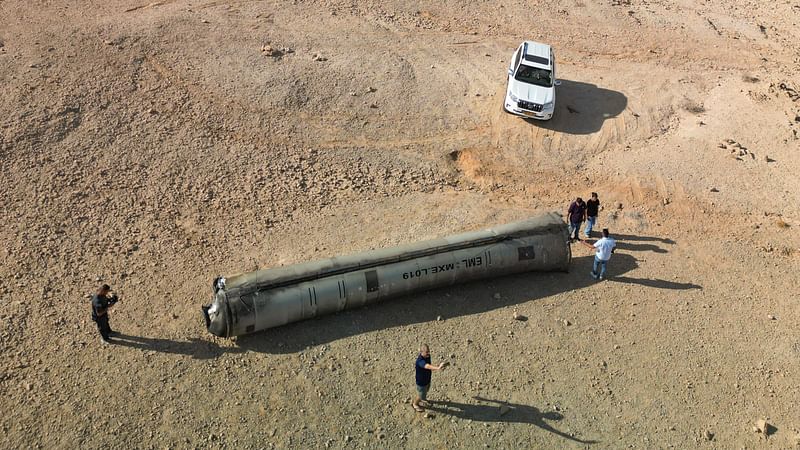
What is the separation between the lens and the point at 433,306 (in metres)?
13.8

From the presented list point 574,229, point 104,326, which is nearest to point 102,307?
point 104,326

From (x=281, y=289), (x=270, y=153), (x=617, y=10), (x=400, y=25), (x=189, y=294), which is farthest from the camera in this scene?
(x=617, y=10)

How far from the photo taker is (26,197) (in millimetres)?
15602

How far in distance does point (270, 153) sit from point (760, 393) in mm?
13159

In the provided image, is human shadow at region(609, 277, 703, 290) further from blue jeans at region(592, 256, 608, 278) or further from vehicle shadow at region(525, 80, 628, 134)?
vehicle shadow at region(525, 80, 628, 134)

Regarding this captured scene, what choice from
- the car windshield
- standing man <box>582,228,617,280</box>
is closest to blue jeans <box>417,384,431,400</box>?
standing man <box>582,228,617,280</box>

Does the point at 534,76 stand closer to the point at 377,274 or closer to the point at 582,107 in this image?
the point at 582,107

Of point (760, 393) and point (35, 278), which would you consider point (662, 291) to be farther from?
point (35, 278)

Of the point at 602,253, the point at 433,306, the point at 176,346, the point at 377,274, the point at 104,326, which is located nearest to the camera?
the point at 104,326

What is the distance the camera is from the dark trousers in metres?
12.0

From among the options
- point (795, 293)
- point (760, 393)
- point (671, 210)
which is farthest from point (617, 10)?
point (760, 393)

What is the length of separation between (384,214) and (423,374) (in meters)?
6.18

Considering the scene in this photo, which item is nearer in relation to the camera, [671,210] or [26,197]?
[26,197]

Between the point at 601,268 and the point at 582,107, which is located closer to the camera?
the point at 601,268
